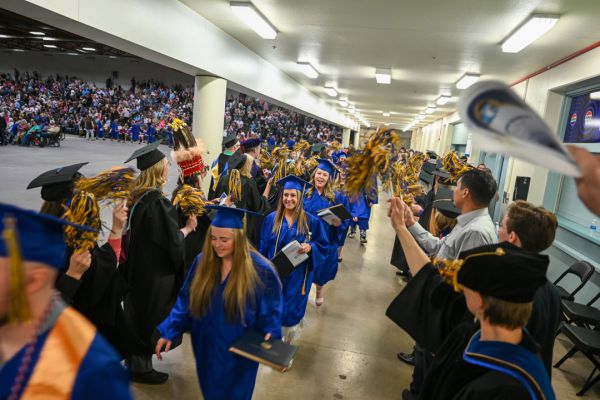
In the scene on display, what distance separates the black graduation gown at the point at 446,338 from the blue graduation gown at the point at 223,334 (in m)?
0.78

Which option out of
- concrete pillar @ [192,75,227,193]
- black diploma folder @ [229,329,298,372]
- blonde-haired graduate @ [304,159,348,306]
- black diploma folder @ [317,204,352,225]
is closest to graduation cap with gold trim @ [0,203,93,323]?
black diploma folder @ [229,329,298,372]

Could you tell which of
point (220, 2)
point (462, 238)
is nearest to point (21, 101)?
point (220, 2)

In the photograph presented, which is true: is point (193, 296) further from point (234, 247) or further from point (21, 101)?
point (21, 101)

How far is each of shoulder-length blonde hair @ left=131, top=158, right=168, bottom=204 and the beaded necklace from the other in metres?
2.30

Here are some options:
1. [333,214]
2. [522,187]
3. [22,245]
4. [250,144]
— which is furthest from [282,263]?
[522,187]

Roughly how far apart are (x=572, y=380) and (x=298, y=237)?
3492 mm

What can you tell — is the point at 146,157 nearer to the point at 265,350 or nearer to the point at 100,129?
the point at 265,350

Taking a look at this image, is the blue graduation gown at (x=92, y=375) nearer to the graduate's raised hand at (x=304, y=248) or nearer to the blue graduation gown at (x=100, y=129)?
the graduate's raised hand at (x=304, y=248)

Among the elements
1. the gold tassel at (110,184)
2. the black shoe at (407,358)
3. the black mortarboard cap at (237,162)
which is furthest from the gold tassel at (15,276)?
the black mortarboard cap at (237,162)

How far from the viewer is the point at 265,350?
2.03 m

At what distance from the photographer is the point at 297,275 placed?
12.9 feet

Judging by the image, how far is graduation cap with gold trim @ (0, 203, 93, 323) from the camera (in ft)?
2.85

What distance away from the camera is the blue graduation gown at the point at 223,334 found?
2.33 metres

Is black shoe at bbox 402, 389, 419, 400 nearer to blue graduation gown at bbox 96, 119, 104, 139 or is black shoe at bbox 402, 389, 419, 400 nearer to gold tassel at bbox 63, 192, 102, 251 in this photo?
gold tassel at bbox 63, 192, 102, 251
